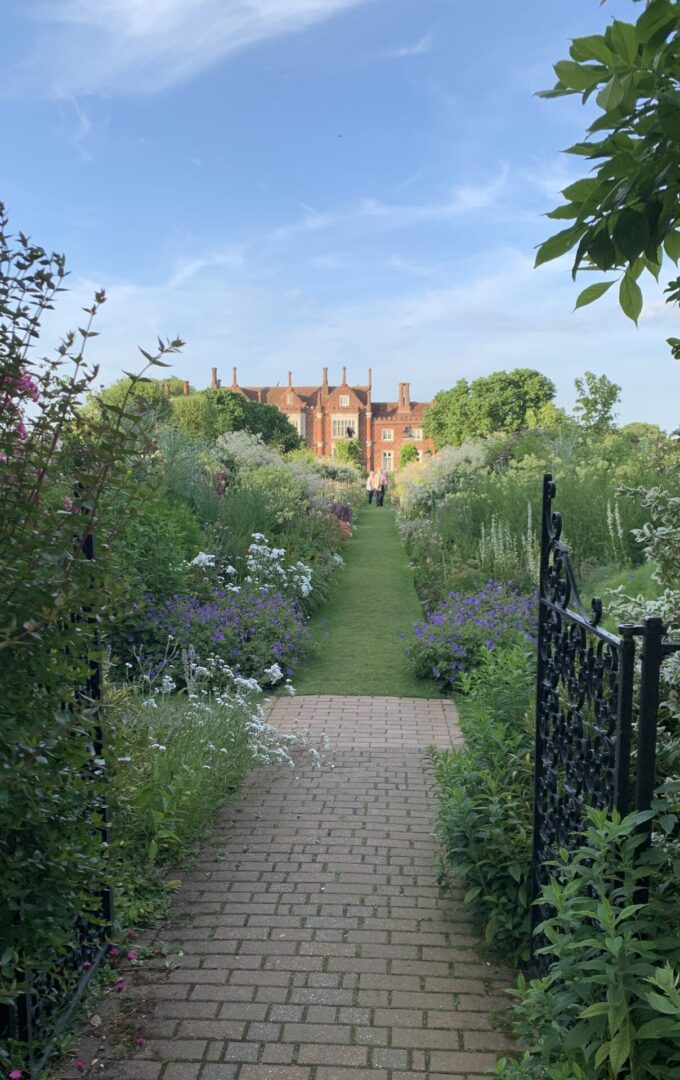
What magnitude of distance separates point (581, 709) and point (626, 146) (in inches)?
70.4

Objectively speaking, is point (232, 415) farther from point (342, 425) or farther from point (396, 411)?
point (396, 411)

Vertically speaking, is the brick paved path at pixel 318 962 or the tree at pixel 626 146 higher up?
the tree at pixel 626 146

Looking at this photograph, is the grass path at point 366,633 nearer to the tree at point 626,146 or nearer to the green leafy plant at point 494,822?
the green leafy plant at point 494,822

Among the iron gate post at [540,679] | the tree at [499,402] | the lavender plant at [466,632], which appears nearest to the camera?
the iron gate post at [540,679]

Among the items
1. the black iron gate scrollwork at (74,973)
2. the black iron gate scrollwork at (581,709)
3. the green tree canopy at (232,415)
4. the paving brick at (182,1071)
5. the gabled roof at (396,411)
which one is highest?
the gabled roof at (396,411)

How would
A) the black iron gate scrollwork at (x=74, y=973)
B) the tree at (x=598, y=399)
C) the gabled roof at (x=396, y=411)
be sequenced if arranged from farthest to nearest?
the gabled roof at (x=396, y=411), the tree at (x=598, y=399), the black iron gate scrollwork at (x=74, y=973)

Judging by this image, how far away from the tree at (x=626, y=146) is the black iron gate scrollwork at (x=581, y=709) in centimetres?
91

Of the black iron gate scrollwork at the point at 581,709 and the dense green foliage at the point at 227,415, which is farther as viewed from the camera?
the dense green foliage at the point at 227,415

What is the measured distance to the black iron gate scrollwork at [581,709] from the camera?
2.12m

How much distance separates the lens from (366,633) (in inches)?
408

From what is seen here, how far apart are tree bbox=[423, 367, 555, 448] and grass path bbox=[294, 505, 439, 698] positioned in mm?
37374

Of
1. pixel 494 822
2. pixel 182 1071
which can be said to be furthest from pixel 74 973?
pixel 494 822

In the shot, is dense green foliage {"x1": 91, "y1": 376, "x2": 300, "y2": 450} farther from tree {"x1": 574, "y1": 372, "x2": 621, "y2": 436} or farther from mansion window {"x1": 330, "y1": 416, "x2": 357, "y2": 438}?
mansion window {"x1": 330, "y1": 416, "x2": 357, "y2": 438}

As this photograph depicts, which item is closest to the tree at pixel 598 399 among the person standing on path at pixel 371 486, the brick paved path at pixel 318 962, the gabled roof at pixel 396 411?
the person standing on path at pixel 371 486
